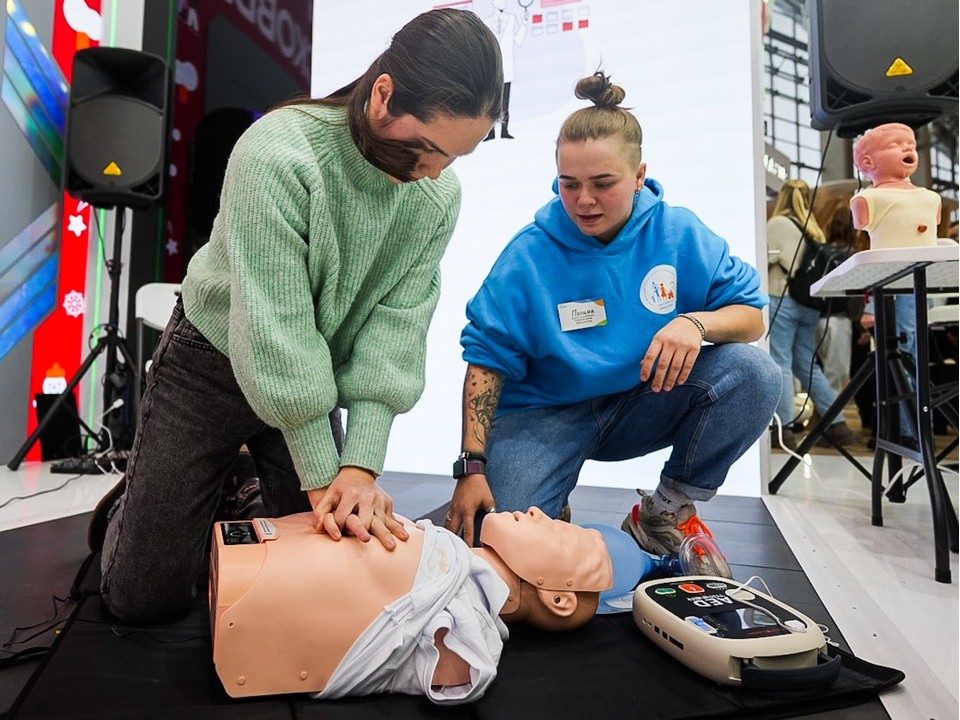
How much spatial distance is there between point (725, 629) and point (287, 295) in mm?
699

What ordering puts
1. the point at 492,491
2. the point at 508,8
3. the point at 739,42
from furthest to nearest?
the point at 508,8 < the point at 739,42 < the point at 492,491

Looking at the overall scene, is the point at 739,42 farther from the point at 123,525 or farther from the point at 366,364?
the point at 123,525

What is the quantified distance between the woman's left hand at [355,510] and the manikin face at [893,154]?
57.3 inches

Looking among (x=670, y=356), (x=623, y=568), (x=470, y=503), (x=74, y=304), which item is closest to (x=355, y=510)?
(x=470, y=503)

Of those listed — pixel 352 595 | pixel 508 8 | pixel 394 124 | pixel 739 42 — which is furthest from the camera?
pixel 508 8

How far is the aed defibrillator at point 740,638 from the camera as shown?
2.74ft

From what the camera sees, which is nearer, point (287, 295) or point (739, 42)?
point (287, 295)

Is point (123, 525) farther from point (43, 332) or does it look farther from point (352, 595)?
point (43, 332)

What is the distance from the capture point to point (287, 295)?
904mm

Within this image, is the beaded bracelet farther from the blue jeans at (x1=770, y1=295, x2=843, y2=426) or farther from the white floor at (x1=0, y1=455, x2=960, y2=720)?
the blue jeans at (x1=770, y1=295, x2=843, y2=426)

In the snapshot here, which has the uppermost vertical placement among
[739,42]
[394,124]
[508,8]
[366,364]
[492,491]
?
[508,8]

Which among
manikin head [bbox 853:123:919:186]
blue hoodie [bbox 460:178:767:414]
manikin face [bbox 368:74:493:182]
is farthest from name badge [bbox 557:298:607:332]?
manikin head [bbox 853:123:919:186]

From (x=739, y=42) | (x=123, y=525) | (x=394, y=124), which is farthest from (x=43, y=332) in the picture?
(x=739, y=42)

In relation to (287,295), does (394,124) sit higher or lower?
higher
